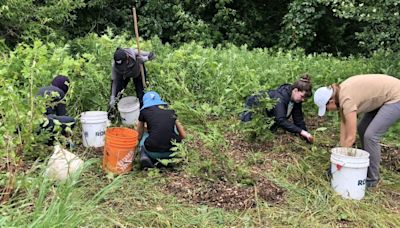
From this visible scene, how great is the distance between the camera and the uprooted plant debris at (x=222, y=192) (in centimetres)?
404

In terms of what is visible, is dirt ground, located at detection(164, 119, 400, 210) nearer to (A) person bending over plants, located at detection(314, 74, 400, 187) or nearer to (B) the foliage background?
(B) the foliage background

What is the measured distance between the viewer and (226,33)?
12.2 meters

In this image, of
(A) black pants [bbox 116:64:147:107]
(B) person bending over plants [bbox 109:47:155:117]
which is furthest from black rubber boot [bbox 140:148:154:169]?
(A) black pants [bbox 116:64:147:107]

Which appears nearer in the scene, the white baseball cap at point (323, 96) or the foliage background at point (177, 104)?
the foliage background at point (177, 104)

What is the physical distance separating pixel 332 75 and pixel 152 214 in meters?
4.12

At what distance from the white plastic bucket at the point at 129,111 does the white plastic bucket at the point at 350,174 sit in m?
2.27

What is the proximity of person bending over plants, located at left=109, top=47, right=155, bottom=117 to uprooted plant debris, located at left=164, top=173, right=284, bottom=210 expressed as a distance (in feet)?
4.99

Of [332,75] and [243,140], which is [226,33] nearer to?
[332,75]

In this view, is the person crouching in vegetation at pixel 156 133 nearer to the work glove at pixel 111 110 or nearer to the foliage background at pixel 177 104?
the foliage background at pixel 177 104

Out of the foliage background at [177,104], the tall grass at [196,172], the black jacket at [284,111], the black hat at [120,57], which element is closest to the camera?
the tall grass at [196,172]

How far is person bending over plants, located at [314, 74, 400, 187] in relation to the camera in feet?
13.8

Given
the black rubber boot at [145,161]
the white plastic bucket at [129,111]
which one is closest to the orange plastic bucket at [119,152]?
the black rubber boot at [145,161]

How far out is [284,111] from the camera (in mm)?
5121

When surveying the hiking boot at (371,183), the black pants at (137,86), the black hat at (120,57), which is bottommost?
the hiking boot at (371,183)
